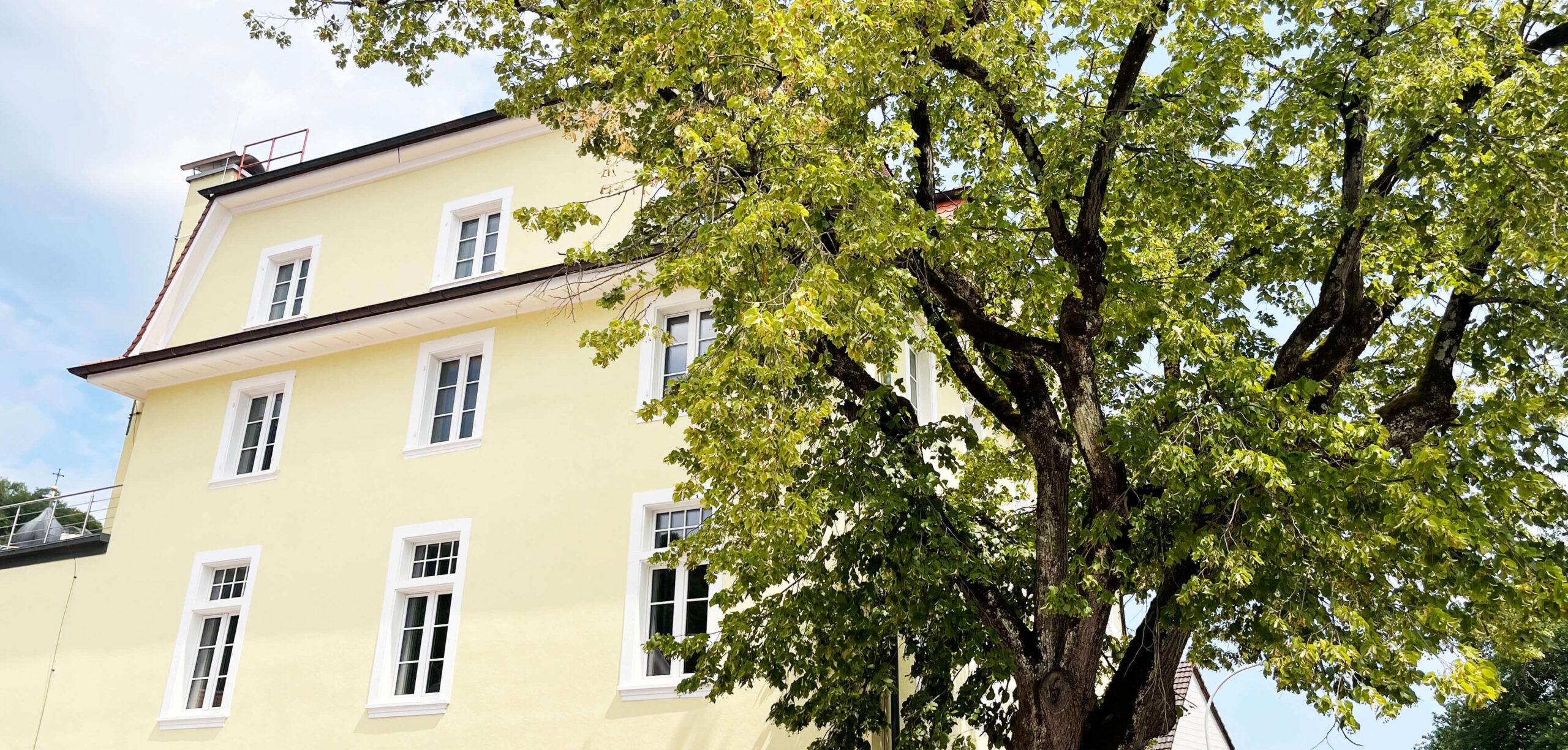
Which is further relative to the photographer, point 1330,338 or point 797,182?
point 1330,338

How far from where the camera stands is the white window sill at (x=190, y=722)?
1425cm

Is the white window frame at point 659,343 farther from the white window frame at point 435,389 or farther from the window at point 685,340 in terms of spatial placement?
the white window frame at point 435,389

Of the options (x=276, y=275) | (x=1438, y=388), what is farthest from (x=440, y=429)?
(x=1438, y=388)

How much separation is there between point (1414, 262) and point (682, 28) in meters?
6.30

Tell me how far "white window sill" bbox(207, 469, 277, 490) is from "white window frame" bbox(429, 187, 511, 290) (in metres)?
3.44

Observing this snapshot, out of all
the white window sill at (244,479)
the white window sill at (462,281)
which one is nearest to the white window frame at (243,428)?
the white window sill at (244,479)

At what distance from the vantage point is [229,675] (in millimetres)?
14469

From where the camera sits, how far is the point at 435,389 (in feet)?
51.1

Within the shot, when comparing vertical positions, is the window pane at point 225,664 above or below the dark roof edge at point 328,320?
below

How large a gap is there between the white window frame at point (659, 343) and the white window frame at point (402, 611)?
281 centimetres

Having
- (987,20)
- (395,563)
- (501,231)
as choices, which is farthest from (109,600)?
(987,20)

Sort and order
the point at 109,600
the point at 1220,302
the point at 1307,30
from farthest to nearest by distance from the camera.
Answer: the point at 109,600 < the point at 1220,302 < the point at 1307,30

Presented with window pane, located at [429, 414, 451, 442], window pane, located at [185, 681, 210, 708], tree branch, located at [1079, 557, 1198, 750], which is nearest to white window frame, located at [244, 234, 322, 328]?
window pane, located at [429, 414, 451, 442]

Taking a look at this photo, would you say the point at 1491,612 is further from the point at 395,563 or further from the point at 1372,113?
the point at 395,563
